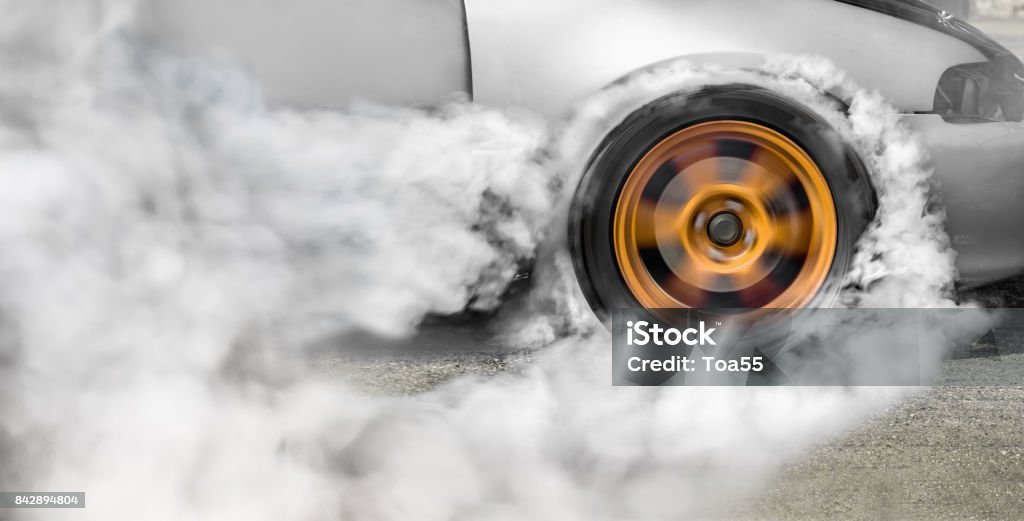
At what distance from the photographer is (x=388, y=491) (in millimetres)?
2014

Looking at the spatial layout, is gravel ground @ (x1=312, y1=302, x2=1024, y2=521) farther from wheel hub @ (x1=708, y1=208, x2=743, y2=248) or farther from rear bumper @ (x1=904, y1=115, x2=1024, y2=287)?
wheel hub @ (x1=708, y1=208, x2=743, y2=248)

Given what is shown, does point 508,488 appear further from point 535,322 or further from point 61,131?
point 61,131

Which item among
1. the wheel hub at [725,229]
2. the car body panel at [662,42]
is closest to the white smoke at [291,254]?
the car body panel at [662,42]

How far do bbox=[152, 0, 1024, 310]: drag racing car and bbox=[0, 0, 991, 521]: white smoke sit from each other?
0.22 feet

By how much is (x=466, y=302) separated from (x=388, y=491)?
90 cm

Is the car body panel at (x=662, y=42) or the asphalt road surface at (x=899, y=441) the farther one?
the car body panel at (x=662, y=42)

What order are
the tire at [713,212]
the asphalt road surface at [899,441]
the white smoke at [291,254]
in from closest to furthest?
the asphalt road surface at [899,441] → the white smoke at [291,254] → the tire at [713,212]

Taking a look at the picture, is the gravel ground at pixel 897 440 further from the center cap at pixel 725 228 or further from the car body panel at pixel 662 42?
the car body panel at pixel 662 42

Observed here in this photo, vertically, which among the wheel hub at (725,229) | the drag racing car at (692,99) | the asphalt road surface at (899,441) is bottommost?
the asphalt road surface at (899,441)

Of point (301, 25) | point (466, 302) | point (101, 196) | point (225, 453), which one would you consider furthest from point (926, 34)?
point (101, 196)

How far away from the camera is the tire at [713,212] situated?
2650mm

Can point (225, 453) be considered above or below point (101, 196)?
below

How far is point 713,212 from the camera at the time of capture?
271 centimetres

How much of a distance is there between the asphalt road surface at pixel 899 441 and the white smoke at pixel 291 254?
0.30ft
